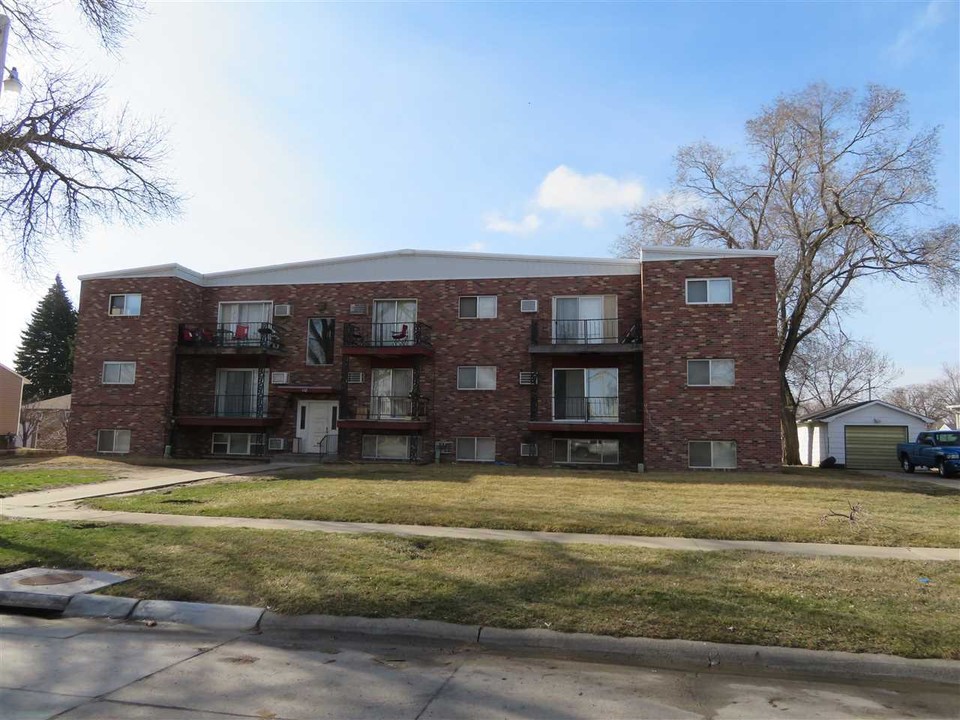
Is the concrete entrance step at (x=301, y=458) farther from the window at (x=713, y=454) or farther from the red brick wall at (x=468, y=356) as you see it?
the window at (x=713, y=454)

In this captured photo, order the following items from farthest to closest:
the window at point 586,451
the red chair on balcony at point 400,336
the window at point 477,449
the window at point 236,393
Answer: the window at point 236,393
the red chair on balcony at point 400,336
the window at point 477,449
the window at point 586,451

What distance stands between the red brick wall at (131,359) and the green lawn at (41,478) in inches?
210

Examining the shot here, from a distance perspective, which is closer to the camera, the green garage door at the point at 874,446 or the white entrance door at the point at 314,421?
the white entrance door at the point at 314,421

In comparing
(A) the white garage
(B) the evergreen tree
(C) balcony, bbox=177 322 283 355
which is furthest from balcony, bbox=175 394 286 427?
(B) the evergreen tree

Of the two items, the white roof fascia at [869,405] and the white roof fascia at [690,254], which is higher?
the white roof fascia at [690,254]

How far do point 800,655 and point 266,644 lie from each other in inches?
164

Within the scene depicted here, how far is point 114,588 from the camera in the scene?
679cm

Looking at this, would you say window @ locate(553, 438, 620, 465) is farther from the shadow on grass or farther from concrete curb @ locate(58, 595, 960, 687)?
concrete curb @ locate(58, 595, 960, 687)

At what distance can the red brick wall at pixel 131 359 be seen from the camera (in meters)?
24.8

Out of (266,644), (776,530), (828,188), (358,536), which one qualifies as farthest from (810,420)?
(266,644)

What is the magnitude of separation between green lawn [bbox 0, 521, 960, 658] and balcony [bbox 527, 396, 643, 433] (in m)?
13.6

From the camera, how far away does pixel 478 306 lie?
2391 cm

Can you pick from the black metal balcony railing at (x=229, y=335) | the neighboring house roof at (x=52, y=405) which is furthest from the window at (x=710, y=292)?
the neighboring house roof at (x=52, y=405)

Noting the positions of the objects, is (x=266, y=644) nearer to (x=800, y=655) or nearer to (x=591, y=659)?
(x=591, y=659)
